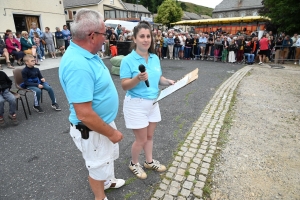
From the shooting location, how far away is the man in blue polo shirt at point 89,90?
1489 millimetres

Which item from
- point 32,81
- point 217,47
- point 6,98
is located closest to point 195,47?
point 217,47

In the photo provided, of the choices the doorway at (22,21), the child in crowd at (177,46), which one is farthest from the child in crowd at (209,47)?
the doorway at (22,21)

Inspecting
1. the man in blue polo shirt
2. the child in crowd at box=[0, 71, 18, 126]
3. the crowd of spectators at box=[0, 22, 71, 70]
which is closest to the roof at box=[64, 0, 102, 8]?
the crowd of spectators at box=[0, 22, 71, 70]

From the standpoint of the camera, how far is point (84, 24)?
151cm

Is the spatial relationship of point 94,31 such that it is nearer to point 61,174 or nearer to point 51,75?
point 61,174

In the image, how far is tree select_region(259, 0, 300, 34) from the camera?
14.2 m

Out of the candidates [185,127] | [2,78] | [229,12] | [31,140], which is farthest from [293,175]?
[229,12]

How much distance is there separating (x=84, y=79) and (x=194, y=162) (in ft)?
7.57

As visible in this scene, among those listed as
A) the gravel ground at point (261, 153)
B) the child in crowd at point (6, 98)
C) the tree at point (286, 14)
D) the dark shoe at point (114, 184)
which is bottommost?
the gravel ground at point (261, 153)

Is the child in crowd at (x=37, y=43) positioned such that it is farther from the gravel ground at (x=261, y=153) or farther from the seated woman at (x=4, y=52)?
the gravel ground at (x=261, y=153)

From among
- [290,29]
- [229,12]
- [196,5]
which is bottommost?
[290,29]

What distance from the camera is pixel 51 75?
8.62 m

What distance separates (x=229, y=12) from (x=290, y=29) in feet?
174

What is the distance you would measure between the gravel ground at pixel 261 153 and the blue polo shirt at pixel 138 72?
154cm
